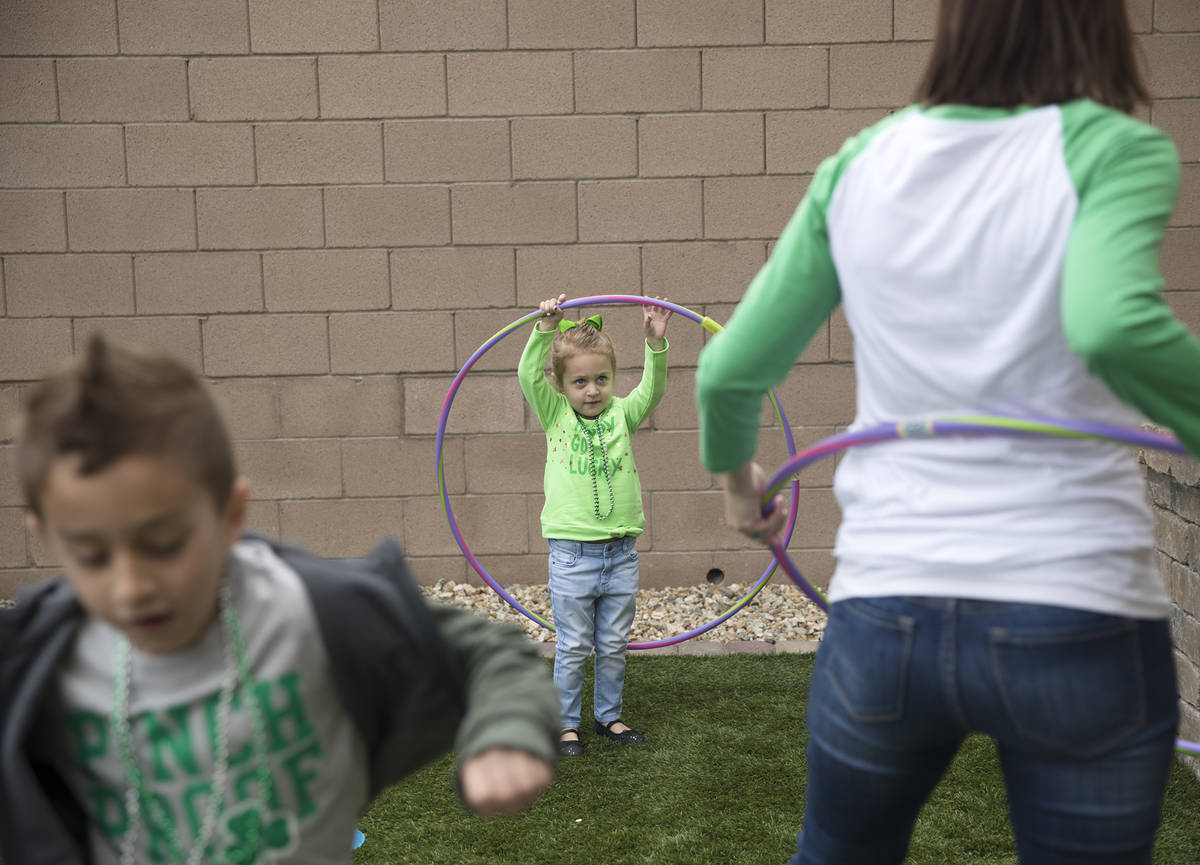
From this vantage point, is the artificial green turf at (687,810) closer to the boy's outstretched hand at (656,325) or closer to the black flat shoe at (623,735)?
the black flat shoe at (623,735)

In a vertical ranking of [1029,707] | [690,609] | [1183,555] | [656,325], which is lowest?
[690,609]

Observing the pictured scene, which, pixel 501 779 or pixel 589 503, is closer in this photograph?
pixel 501 779

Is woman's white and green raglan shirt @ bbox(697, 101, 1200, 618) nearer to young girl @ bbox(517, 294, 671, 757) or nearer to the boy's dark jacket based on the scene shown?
the boy's dark jacket

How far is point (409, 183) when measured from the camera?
17.7ft

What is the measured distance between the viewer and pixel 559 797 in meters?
3.41

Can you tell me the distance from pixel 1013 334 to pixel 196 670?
981 mm

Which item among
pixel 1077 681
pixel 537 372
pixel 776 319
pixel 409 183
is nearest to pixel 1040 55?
pixel 776 319

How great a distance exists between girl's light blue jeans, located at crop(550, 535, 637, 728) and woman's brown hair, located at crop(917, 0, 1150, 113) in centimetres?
260

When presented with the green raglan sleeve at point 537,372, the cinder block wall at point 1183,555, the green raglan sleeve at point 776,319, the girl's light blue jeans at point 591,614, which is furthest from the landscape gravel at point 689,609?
the green raglan sleeve at point 776,319

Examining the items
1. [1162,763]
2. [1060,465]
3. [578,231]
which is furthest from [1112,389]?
[578,231]

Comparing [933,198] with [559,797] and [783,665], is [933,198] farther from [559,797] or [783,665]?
[783,665]

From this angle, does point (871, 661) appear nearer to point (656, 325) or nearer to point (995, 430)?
point (995, 430)

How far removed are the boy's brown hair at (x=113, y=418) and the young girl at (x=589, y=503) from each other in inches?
104

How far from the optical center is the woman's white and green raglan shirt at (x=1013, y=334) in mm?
1189
